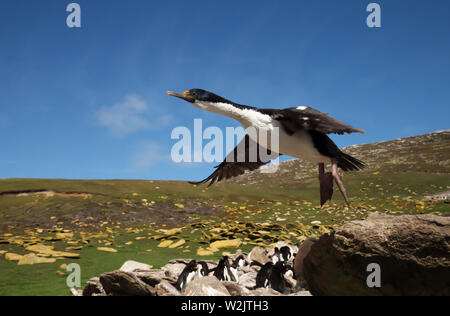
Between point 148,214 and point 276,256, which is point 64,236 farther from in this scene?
point 276,256

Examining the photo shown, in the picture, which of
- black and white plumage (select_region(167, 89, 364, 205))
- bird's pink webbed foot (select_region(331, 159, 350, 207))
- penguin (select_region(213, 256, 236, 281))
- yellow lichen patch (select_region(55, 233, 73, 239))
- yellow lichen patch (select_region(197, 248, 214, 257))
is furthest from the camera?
yellow lichen patch (select_region(55, 233, 73, 239))

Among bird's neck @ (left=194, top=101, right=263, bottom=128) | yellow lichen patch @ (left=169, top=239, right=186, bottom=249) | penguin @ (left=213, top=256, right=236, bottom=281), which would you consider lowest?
yellow lichen patch @ (left=169, top=239, right=186, bottom=249)

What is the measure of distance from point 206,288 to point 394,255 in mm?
2535

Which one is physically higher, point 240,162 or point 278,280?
point 240,162

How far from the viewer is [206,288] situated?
4543mm

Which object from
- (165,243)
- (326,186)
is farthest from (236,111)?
(165,243)

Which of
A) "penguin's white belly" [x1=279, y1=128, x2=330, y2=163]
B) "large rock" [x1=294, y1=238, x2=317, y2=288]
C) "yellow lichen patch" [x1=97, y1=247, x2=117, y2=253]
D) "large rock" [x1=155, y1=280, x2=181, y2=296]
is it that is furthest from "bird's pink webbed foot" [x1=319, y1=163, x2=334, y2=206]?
Result: "yellow lichen patch" [x1=97, y1=247, x2=117, y2=253]

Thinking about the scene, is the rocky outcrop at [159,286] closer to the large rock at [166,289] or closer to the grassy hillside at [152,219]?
the large rock at [166,289]

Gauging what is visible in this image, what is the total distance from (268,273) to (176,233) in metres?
5.19

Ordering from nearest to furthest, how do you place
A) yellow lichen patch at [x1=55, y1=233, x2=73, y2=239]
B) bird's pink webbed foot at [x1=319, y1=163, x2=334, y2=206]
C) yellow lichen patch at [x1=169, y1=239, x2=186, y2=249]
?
bird's pink webbed foot at [x1=319, y1=163, x2=334, y2=206] → yellow lichen patch at [x1=169, y1=239, x2=186, y2=249] → yellow lichen patch at [x1=55, y1=233, x2=73, y2=239]

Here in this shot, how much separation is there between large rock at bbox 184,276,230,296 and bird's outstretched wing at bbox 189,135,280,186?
2.11 meters

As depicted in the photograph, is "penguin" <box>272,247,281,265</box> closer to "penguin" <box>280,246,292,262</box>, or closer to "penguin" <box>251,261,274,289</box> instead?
"penguin" <box>280,246,292,262</box>

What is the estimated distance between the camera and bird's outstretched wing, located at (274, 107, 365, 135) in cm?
411
